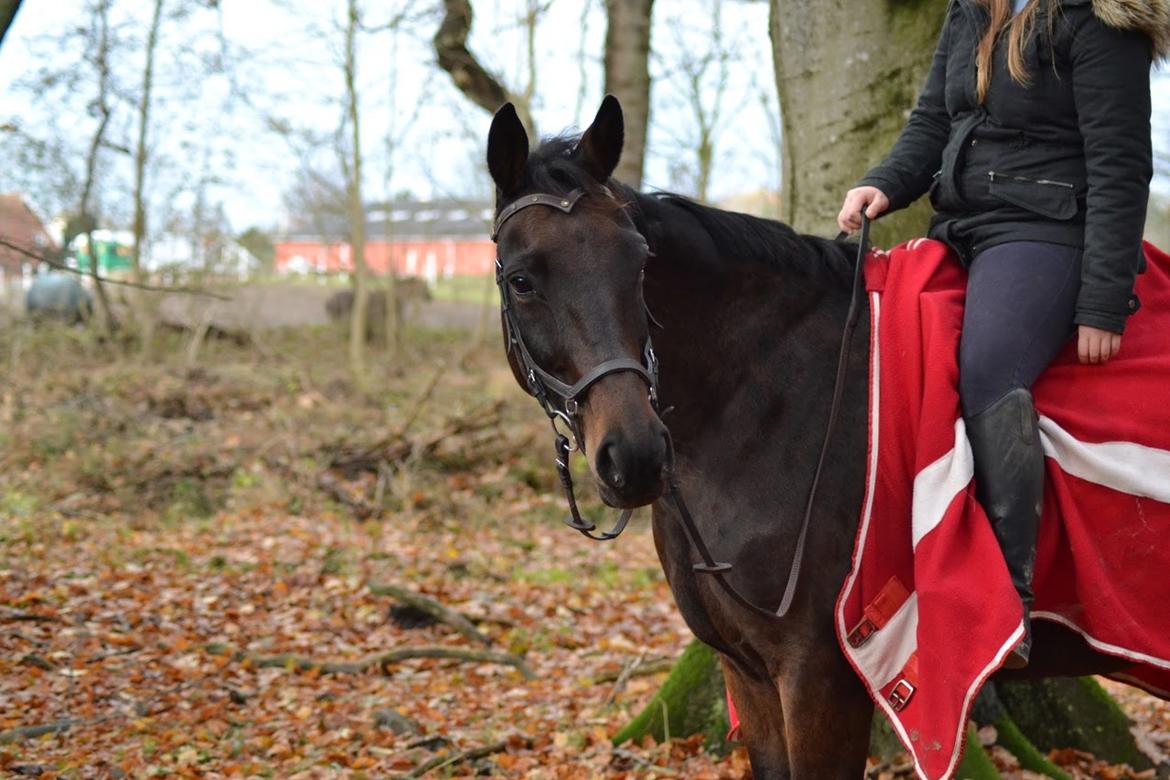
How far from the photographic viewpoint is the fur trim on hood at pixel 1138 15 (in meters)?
2.84

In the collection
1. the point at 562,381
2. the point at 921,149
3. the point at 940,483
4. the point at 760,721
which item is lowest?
the point at 760,721

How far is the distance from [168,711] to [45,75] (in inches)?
453

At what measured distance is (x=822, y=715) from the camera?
117 inches

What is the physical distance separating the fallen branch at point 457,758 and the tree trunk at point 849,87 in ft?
9.78

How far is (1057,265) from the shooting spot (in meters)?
2.96

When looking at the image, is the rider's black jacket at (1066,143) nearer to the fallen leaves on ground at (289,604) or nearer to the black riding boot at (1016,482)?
the black riding boot at (1016,482)

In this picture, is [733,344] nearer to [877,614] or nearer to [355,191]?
[877,614]

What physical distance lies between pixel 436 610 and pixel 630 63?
5.86 meters

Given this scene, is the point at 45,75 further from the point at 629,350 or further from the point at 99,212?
the point at 629,350

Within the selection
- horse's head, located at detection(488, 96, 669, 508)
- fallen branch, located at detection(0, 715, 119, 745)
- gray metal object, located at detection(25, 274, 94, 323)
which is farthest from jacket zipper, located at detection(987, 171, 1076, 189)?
gray metal object, located at detection(25, 274, 94, 323)

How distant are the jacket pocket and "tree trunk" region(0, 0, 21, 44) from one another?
14.6 feet

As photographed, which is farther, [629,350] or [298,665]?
[298,665]

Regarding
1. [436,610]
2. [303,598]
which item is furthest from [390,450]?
[436,610]

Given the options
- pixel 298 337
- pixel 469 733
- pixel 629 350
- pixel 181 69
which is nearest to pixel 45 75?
pixel 181 69
